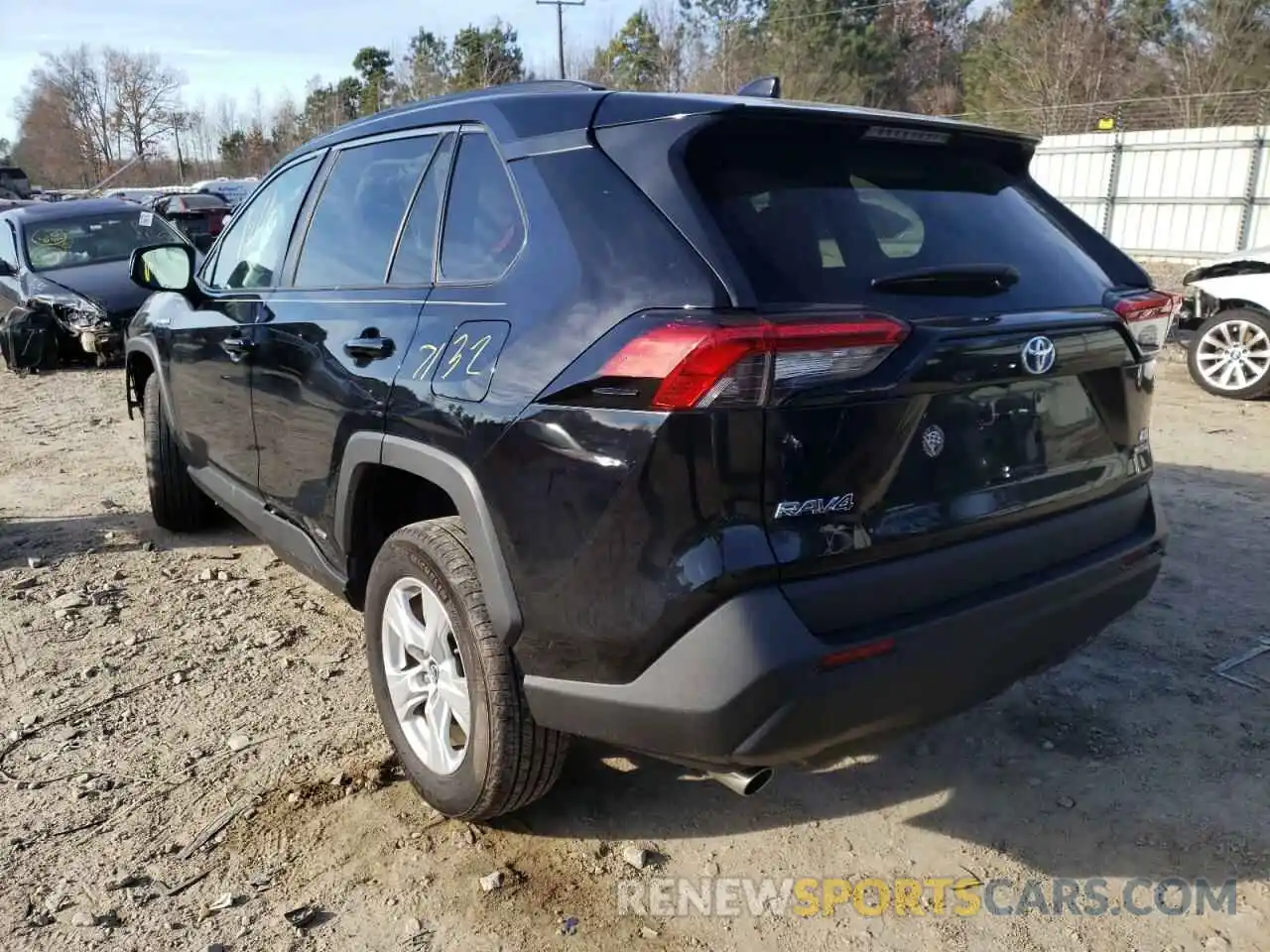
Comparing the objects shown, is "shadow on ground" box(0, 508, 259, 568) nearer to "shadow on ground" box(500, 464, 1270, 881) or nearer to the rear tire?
the rear tire

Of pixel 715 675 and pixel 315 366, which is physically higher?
pixel 315 366

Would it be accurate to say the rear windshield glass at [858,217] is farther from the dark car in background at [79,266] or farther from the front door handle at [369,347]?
the dark car in background at [79,266]

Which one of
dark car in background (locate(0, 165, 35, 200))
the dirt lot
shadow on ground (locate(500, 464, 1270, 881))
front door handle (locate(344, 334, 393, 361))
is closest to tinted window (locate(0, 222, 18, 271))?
the dirt lot

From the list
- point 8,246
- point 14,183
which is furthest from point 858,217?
point 14,183

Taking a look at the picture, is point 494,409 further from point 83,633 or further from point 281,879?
point 83,633

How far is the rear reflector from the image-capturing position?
202 cm

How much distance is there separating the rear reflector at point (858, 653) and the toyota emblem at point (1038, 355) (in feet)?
2.40

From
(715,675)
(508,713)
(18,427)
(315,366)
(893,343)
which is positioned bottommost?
(18,427)

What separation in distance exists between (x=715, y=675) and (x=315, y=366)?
1.76 metres

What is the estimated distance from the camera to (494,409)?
7.55ft

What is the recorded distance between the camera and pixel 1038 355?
2.33m

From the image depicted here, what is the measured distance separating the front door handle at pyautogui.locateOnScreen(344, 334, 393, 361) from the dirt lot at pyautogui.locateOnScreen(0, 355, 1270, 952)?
1.25m

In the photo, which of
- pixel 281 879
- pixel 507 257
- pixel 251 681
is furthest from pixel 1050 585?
pixel 251 681

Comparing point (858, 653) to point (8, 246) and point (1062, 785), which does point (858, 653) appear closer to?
point (1062, 785)
